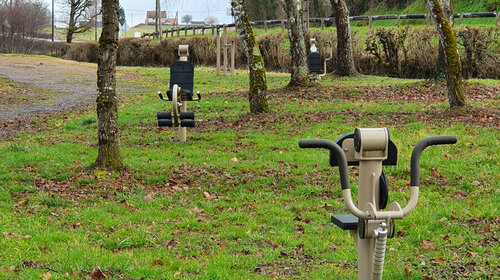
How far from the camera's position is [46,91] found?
24625mm

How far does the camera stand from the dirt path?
18.3m

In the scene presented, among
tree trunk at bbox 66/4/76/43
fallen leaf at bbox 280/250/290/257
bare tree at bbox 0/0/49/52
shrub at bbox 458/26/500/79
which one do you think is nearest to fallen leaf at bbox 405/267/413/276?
fallen leaf at bbox 280/250/290/257

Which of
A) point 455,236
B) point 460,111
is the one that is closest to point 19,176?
point 455,236

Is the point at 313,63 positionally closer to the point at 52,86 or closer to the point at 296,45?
the point at 296,45

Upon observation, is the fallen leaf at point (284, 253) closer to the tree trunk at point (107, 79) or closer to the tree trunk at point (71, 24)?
the tree trunk at point (107, 79)

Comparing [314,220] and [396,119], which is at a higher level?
[396,119]

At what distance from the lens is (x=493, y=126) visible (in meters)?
11.3

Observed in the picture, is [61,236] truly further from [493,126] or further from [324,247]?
[493,126]

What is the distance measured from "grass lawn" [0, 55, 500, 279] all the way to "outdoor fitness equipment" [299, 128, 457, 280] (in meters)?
2.40

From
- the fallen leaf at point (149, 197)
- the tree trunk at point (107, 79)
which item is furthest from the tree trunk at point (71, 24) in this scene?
the fallen leaf at point (149, 197)

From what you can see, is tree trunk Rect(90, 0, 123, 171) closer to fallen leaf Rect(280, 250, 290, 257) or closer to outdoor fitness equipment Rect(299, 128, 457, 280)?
fallen leaf Rect(280, 250, 290, 257)

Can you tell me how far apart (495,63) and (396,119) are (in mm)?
13642

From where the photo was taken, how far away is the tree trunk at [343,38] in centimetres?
2268

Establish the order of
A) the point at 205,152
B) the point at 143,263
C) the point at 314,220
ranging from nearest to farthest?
the point at 143,263 → the point at 314,220 → the point at 205,152
